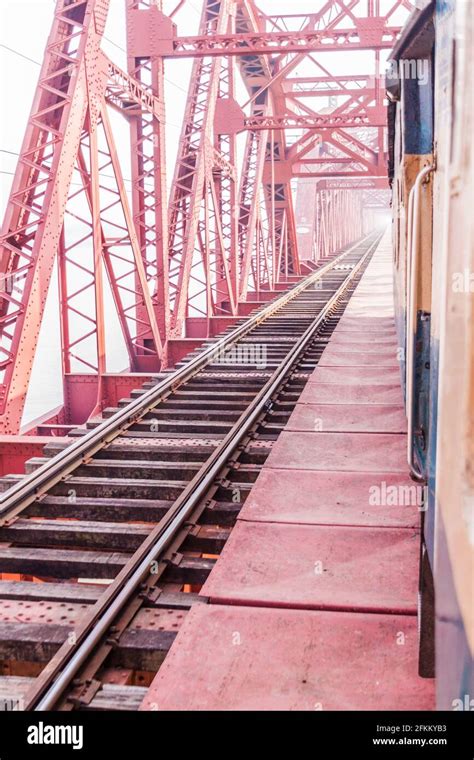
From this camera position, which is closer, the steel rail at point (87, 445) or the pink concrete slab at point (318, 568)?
the pink concrete slab at point (318, 568)

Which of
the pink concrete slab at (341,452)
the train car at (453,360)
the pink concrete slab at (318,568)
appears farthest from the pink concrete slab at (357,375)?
the train car at (453,360)

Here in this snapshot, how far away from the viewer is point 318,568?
12.7ft

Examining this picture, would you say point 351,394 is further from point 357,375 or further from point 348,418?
point 357,375

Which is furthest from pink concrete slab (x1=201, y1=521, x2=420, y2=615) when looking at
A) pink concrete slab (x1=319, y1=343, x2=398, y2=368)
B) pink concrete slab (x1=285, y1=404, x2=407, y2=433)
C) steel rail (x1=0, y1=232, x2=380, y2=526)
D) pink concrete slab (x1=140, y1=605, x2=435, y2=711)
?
pink concrete slab (x1=319, y1=343, x2=398, y2=368)

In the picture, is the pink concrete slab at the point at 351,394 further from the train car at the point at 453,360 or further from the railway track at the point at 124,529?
the train car at the point at 453,360

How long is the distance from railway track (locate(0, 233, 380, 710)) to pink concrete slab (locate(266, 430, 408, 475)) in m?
0.26

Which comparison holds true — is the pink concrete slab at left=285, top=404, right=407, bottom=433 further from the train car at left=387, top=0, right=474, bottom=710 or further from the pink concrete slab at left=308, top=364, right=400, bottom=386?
the train car at left=387, top=0, right=474, bottom=710

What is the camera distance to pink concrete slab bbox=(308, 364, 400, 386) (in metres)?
8.41

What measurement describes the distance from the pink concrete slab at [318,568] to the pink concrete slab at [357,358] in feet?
16.8

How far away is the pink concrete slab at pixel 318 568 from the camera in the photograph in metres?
3.54

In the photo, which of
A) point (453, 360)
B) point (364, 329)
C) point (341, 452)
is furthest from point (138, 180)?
point (453, 360)

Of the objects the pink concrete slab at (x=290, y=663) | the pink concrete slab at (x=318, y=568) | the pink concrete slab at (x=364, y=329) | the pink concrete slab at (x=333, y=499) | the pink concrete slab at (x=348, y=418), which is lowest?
the pink concrete slab at (x=290, y=663)
